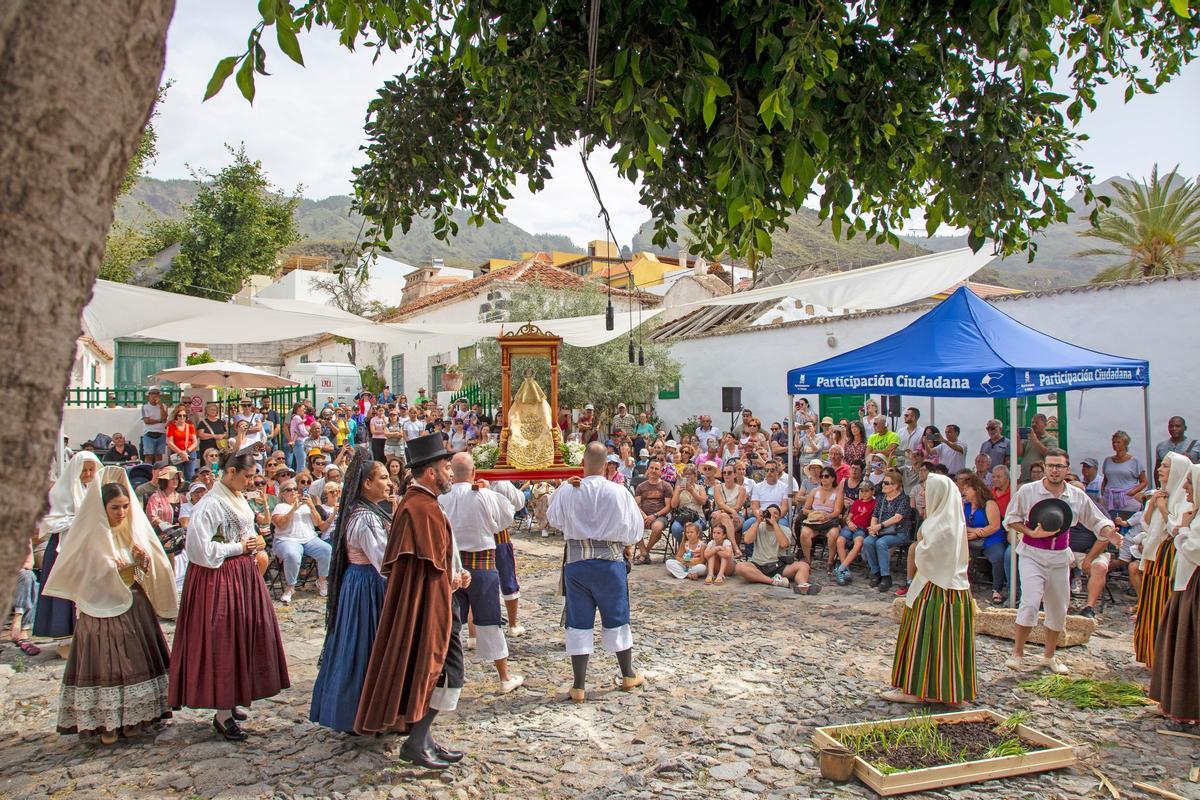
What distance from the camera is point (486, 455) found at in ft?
35.0

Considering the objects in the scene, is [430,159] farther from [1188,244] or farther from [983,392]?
[1188,244]

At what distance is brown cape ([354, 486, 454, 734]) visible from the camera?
4488mm

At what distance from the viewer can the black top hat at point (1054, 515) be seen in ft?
20.5

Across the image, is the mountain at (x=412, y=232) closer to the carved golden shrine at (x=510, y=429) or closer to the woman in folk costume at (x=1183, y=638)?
the carved golden shrine at (x=510, y=429)

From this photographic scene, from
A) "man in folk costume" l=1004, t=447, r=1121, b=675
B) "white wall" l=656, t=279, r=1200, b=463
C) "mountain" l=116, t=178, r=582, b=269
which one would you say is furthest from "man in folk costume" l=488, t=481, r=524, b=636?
"mountain" l=116, t=178, r=582, b=269

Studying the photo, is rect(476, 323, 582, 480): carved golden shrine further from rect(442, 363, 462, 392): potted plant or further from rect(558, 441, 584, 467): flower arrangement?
rect(442, 363, 462, 392): potted plant

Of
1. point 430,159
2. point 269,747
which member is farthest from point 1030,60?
point 269,747

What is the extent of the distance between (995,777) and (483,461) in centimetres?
717

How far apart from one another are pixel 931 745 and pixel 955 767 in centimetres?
24

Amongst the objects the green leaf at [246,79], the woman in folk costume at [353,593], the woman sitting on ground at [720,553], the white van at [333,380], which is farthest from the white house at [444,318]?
the green leaf at [246,79]

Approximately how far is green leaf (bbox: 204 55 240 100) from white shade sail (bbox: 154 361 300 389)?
1341cm

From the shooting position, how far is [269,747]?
4.96 m

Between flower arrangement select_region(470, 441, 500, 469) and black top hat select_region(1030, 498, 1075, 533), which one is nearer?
black top hat select_region(1030, 498, 1075, 533)

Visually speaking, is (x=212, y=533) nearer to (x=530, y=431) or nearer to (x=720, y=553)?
(x=530, y=431)
